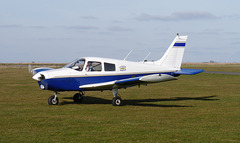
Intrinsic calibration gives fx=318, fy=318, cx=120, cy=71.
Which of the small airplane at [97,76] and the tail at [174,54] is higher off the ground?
the tail at [174,54]

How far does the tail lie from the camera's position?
659 inches

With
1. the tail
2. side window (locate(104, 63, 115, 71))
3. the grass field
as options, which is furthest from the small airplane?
the grass field

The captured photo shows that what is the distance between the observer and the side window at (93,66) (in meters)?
14.7

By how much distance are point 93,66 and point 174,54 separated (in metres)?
4.67

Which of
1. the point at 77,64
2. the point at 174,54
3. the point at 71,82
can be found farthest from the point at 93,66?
the point at 174,54

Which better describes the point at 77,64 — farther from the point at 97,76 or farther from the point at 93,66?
the point at 97,76

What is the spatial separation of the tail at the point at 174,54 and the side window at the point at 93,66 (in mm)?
3499

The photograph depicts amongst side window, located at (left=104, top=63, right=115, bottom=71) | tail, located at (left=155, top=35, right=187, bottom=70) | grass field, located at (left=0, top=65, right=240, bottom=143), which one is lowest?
grass field, located at (left=0, top=65, right=240, bottom=143)

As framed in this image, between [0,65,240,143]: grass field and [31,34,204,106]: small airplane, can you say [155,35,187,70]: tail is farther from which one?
[0,65,240,143]: grass field

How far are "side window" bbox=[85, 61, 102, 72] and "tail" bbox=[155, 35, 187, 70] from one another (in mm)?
3499

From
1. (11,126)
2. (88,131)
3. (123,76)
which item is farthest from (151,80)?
(11,126)

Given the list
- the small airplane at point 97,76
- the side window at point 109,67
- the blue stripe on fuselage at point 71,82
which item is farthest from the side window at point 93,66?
the blue stripe on fuselage at point 71,82

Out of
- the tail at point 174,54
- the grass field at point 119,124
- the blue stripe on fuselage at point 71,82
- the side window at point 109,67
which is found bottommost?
the grass field at point 119,124

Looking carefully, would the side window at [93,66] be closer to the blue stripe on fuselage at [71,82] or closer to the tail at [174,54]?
the blue stripe on fuselage at [71,82]
